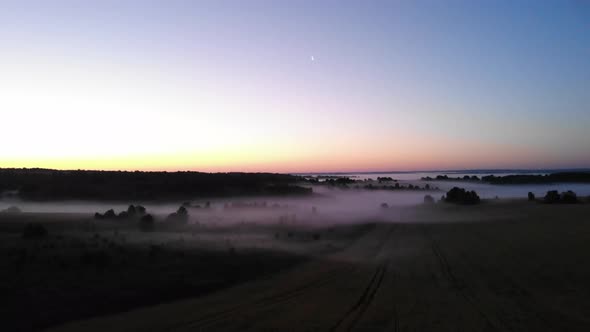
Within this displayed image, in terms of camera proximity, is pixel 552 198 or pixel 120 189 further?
pixel 120 189

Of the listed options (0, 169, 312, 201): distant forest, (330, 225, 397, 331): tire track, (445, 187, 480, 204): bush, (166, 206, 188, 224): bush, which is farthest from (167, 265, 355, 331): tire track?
(0, 169, 312, 201): distant forest

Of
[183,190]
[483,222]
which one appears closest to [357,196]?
[183,190]

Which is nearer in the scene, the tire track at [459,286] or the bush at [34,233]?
the tire track at [459,286]

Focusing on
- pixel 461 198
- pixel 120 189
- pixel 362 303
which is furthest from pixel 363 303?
pixel 120 189

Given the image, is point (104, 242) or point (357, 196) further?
point (357, 196)

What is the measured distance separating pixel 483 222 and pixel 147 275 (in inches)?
947

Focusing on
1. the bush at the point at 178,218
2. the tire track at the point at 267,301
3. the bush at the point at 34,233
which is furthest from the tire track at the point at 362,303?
the bush at the point at 178,218

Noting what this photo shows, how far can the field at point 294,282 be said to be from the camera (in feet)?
30.5

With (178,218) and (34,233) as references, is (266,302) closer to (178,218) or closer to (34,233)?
(34,233)

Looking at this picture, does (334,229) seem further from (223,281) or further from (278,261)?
(223,281)

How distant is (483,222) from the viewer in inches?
1203

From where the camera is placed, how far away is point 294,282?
511 inches

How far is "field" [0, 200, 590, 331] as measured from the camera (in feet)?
30.5

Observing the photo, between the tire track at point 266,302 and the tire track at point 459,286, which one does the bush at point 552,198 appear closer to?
the tire track at point 459,286
